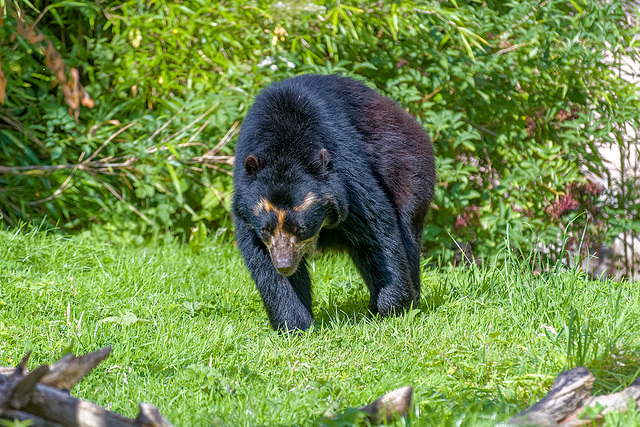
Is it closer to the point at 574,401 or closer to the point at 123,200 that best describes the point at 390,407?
the point at 574,401

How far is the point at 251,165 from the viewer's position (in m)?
3.64

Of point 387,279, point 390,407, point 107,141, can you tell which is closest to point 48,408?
point 390,407

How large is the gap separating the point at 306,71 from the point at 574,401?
3950 mm

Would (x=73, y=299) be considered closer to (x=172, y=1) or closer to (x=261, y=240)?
(x=261, y=240)

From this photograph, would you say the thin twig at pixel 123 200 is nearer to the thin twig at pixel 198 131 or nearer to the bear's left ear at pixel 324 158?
the thin twig at pixel 198 131

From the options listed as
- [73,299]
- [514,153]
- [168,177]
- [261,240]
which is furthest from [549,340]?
[168,177]

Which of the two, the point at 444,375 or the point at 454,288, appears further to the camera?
the point at 454,288

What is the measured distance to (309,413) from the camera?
101 inches

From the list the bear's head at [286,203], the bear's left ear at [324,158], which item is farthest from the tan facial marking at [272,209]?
the bear's left ear at [324,158]

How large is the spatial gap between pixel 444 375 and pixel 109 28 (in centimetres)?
510

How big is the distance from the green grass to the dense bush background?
1194 millimetres

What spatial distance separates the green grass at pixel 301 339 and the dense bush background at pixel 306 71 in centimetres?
119

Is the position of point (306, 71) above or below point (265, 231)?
above

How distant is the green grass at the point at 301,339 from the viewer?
2.71m
